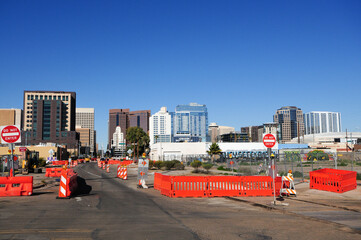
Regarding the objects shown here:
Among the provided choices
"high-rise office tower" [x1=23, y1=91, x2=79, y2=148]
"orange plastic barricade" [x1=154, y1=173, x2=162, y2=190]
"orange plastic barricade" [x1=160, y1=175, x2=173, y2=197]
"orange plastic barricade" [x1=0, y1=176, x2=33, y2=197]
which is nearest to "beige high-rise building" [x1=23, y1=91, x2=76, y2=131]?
"high-rise office tower" [x1=23, y1=91, x2=79, y2=148]

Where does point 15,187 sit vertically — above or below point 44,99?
below

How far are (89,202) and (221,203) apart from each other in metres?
5.91

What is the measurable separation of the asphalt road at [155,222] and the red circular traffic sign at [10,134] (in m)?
3.56

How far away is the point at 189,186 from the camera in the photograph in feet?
57.8

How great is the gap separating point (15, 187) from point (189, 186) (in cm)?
918

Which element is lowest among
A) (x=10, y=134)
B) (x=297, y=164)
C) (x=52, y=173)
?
(x=52, y=173)

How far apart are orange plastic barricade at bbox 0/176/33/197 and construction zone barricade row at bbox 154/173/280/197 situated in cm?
742

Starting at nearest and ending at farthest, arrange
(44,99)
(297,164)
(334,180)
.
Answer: (334,180) → (297,164) → (44,99)

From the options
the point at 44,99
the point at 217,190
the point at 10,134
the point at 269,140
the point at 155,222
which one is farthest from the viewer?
the point at 44,99

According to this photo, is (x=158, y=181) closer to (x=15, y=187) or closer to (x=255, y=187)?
(x=255, y=187)

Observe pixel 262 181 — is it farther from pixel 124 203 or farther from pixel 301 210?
pixel 124 203

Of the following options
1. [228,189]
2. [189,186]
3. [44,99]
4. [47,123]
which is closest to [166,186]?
[189,186]

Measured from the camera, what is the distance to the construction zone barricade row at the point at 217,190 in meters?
17.5

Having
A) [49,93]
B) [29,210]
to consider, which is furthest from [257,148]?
[49,93]
